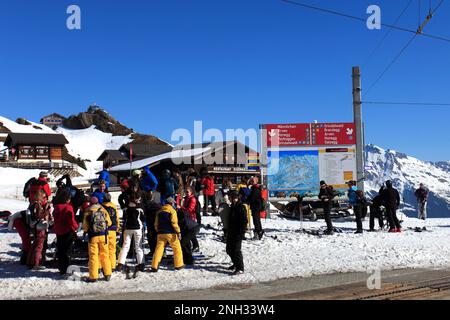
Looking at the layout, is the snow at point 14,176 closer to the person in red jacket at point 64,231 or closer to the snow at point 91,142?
the person in red jacket at point 64,231

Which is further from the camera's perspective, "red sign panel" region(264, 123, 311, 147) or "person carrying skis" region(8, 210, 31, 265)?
"red sign panel" region(264, 123, 311, 147)

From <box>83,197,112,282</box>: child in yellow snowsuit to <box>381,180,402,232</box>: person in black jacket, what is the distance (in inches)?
416

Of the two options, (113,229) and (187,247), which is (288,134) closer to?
(187,247)

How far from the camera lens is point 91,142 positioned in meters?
125

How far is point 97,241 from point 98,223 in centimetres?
36

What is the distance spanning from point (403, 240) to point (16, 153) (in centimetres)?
6717

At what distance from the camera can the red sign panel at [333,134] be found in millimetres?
20203

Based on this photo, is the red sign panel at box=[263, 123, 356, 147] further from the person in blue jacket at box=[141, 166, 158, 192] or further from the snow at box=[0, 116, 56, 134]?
the snow at box=[0, 116, 56, 134]

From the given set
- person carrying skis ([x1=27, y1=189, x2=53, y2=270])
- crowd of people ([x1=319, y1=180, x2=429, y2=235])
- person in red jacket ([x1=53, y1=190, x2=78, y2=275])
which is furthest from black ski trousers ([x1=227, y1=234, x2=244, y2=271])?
crowd of people ([x1=319, y1=180, x2=429, y2=235])

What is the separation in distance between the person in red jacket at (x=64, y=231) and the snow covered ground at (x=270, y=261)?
0.36m

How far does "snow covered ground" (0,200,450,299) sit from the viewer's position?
8.57 m

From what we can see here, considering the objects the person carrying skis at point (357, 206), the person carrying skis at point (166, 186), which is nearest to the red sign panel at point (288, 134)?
the person carrying skis at point (357, 206)

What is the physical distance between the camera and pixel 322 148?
20328 mm
